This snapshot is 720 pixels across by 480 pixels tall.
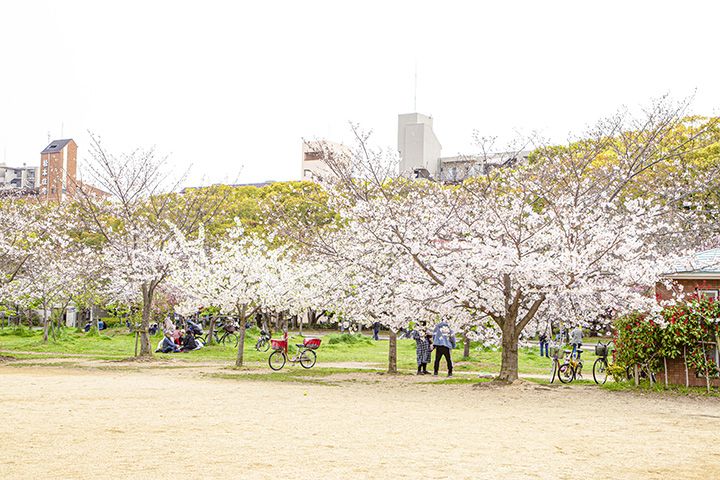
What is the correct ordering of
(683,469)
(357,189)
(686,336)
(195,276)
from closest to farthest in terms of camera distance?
(683,469) < (686,336) < (357,189) < (195,276)

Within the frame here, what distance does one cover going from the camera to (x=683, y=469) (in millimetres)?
8195

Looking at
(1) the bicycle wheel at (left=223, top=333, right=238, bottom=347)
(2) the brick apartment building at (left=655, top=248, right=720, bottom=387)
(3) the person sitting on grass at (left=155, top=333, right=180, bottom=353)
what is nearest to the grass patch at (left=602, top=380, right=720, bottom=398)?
(2) the brick apartment building at (left=655, top=248, right=720, bottom=387)

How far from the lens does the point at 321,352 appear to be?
29.0 metres

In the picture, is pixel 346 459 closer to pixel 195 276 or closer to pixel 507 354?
pixel 507 354

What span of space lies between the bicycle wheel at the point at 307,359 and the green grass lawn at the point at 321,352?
207cm

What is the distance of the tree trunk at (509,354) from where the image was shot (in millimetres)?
17156

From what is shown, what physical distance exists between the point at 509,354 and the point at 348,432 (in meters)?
7.64

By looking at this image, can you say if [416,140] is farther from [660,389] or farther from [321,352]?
[660,389]

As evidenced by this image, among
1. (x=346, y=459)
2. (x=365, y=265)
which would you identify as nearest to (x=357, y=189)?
(x=365, y=265)

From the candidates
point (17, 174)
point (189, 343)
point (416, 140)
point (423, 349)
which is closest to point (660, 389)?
point (423, 349)

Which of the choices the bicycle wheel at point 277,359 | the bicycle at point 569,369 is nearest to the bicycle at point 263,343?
the bicycle wheel at point 277,359

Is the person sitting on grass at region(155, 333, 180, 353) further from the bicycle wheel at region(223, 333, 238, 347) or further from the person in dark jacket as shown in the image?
the bicycle wheel at region(223, 333, 238, 347)

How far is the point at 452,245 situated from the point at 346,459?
8.66m

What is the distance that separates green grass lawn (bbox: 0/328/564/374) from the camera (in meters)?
24.0
